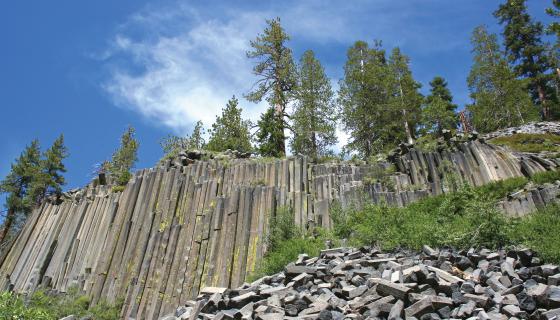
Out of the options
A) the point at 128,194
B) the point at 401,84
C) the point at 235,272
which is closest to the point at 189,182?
the point at 128,194

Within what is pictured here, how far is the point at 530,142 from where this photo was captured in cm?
2533

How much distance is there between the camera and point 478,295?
6.47m

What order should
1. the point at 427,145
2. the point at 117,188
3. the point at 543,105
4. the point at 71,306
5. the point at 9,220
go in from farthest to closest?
1. the point at 543,105
2. the point at 9,220
3. the point at 117,188
4. the point at 427,145
5. the point at 71,306

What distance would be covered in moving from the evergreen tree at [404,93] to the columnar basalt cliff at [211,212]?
1528 cm

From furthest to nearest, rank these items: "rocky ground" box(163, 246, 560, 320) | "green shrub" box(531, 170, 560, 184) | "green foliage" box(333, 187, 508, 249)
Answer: "green shrub" box(531, 170, 560, 184) → "green foliage" box(333, 187, 508, 249) → "rocky ground" box(163, 246, 560, 320)

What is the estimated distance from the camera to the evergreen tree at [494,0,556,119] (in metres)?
40.2

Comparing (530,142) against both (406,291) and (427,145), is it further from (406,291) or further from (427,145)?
(406,291)

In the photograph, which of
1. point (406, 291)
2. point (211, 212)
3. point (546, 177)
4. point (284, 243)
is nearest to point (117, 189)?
point (211, 212)

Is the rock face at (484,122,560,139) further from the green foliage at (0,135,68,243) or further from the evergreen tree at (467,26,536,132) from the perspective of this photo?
the green foliage at (0,135,68,243)

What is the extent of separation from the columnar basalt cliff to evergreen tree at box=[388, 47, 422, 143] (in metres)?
15.3

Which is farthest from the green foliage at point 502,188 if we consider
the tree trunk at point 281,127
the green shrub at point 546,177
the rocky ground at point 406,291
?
the tree trunk at point 281,127

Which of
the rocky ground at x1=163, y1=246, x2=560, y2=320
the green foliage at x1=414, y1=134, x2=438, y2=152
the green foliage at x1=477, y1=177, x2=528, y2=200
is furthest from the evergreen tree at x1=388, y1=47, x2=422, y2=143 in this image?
the rocky ground at x1=163, y1=246, x2=560, y2=320

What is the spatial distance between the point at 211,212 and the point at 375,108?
65.0 feet

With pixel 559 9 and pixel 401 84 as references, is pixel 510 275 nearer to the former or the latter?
pixel 559 9
